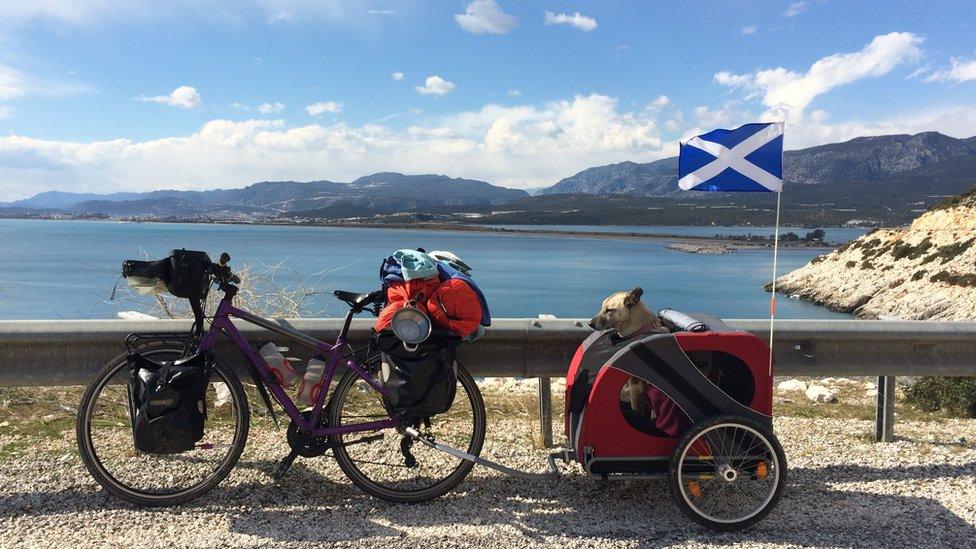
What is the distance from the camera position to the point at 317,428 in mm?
3783

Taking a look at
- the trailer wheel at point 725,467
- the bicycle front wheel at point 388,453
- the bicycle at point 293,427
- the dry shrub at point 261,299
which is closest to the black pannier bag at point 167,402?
the bicycle at point 293,427

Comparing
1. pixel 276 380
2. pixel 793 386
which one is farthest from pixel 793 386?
pixel 276 380

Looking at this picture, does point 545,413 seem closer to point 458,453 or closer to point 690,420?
point 458,453

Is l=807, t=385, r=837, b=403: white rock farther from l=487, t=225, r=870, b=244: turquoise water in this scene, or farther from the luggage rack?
l=487, t=225, r=870, b=244: turquoise water

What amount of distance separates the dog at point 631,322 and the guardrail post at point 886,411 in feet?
6.70

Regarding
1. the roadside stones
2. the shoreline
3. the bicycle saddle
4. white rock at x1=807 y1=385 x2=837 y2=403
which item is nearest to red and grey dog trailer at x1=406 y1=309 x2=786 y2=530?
the bicycle saddle

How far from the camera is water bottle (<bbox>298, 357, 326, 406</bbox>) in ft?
12.6

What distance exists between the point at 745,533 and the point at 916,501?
1093 millimetres

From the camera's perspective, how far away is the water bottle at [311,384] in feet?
12.6

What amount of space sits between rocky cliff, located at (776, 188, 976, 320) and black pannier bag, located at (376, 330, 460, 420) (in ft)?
145

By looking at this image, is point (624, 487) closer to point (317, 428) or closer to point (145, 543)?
point (317, 428)

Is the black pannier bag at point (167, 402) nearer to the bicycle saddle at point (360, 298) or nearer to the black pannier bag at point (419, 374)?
the bicycle saddle at point (360, 298)

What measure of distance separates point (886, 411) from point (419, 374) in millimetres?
3291

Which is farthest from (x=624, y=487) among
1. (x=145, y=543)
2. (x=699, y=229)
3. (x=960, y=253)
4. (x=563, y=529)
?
(x=699, y=229)
